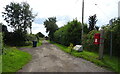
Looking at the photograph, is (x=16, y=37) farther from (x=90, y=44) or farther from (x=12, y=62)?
(x=12, y=62)

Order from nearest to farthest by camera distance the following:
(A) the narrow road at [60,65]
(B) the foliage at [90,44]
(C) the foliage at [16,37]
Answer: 1. (A) the narrow road at [60,65]
2. (B) the foliage at [90,44]
3. (C) the foliage at [16,37]

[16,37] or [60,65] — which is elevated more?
[16,37]

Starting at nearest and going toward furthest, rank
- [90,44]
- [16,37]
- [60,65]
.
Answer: [60,65] → [90,44] → [16,37]

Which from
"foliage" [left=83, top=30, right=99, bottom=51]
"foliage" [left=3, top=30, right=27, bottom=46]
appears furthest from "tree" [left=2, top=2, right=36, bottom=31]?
"foliage" [left=83, top=30, right=99, bottom=51]

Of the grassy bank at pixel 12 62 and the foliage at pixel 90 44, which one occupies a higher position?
the foliage at pixel 90 44

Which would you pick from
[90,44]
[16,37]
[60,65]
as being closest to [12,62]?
[60,65]

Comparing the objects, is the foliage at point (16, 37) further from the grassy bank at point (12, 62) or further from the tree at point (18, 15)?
the grassy bank at point (12, 62)

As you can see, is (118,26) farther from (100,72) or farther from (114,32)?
(100,72)

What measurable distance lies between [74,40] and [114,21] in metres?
8.85

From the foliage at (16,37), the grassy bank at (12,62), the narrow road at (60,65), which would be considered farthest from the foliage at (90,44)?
the foliage at (16,37)

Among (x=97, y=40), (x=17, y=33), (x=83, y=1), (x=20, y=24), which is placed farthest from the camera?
(x=20, y=24)

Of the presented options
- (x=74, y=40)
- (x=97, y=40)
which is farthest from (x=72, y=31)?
(x=97, y=40)

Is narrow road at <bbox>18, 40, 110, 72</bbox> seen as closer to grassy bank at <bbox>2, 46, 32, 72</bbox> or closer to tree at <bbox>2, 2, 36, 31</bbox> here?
grassy bank at <bbox>2, 46, 32, 72</bbox>

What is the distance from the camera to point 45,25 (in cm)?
5303
